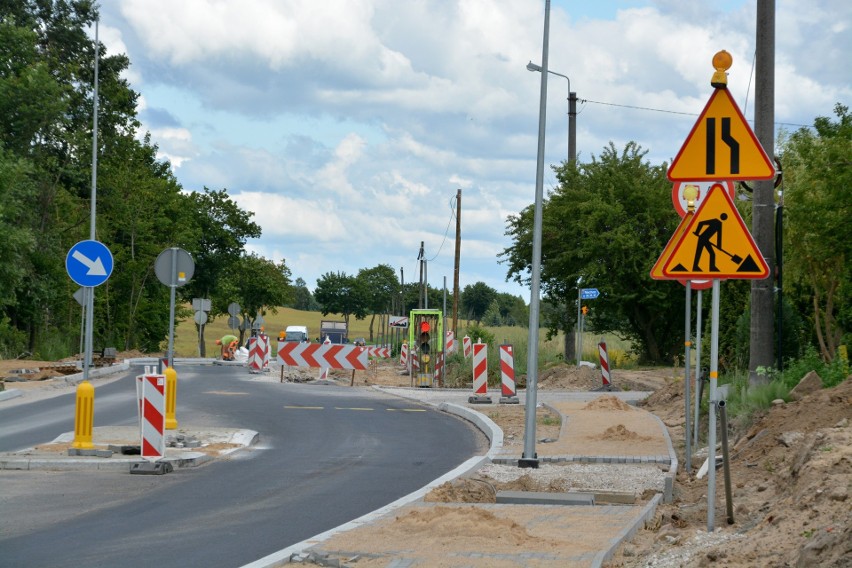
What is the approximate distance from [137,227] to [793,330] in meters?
47.0

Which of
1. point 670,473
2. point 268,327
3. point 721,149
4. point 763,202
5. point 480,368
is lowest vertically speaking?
point 670,473

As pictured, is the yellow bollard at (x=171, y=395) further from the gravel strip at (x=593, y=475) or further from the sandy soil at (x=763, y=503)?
the sandy soil at (x=763, y=503)

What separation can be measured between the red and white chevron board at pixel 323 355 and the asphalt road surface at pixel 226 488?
609 centimetres

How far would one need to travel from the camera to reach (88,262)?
52.6 ft

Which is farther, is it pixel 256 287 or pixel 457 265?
pixel 256 287

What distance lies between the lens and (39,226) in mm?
50250

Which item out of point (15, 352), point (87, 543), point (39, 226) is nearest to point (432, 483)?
point (87, 543)

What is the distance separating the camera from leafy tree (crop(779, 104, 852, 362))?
20.9 meters

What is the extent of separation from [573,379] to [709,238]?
2501 cm

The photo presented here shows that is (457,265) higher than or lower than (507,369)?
higher

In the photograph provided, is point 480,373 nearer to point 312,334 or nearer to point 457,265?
point 457,265

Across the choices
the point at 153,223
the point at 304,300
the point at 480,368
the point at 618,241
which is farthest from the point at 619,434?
the point at 304,300

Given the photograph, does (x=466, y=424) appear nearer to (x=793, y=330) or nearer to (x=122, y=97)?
(x=793, y=330)

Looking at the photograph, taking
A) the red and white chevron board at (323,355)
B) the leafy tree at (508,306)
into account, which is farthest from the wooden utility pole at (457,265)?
the leafy tree at (508,306)
